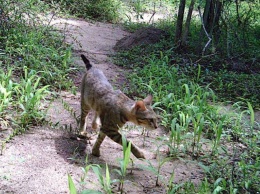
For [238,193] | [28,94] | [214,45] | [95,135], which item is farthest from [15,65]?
[214,45]

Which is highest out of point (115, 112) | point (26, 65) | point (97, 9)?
point (97, 9)

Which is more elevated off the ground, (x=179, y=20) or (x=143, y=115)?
(x=179, y=20)

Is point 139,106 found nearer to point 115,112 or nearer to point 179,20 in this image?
point 115,112

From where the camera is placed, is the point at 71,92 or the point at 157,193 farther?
the point at 71,92

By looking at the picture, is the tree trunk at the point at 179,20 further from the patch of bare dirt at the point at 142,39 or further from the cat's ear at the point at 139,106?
the cat's ear at the point at 139,106

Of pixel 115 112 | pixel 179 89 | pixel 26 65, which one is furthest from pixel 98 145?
pixel 26 65

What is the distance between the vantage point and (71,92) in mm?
5711

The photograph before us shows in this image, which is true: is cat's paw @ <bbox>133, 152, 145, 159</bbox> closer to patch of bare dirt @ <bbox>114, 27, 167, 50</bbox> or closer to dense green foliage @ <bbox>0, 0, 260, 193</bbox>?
dense green foliage @ <bbox>0, 0, 260, 193</bbox>

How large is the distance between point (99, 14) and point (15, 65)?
7.67 m

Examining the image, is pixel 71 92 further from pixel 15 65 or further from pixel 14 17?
pixel 14 17

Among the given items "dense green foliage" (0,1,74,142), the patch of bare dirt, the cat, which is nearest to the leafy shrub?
the patch of bare dirt

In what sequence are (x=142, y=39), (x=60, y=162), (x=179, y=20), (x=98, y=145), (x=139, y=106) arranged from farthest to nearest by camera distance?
(x=142, y=39), (x=179, y=20), (x=98, y=145), (x=139, y=106), (x=60, y=162)

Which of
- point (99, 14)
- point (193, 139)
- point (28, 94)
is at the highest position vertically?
point (99, 14)

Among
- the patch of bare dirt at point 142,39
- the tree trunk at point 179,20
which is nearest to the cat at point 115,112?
the patch of bare dirt at point 142,39
